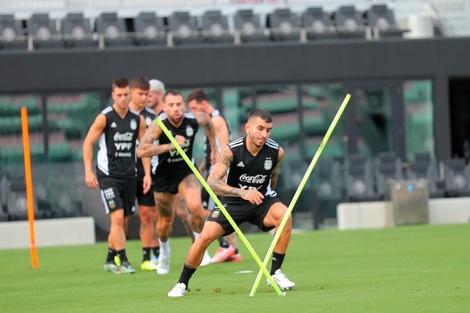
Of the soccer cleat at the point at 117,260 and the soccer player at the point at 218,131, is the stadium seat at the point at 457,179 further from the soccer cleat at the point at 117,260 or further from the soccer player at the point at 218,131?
the soccer cleat at the point at 117,260

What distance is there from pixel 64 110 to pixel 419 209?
33.8ft

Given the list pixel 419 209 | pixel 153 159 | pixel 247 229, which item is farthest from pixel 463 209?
pixel 153 159

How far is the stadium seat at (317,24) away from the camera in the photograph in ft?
105

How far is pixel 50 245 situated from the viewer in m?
24.0

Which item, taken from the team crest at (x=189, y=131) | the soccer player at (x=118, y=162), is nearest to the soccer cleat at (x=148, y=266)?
the soccer player at (x=118, y=162)

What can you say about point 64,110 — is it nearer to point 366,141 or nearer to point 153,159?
point 366,141

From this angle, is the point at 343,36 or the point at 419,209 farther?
the point at 343,36

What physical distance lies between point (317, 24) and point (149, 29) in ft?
14.7

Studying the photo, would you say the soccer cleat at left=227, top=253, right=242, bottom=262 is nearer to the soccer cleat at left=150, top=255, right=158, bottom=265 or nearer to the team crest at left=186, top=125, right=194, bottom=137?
the soccer cleat at left=150, top=255, right=158, bottom=265

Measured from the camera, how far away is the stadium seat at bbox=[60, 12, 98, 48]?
30.9 m

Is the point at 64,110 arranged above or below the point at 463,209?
above

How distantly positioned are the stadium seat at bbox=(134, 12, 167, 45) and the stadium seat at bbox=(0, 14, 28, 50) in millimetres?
2921

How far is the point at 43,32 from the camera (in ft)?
102

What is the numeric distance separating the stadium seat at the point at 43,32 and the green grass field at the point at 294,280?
12.2 m
